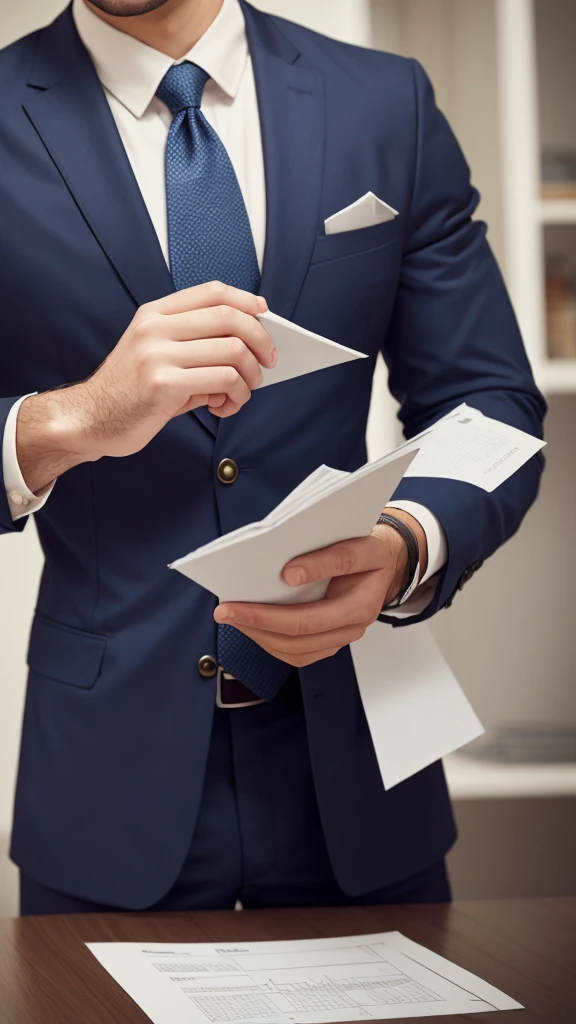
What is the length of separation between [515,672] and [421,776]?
5.06 ft

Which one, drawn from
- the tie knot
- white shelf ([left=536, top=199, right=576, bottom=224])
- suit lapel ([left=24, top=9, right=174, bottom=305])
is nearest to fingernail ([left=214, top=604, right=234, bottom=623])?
suit lapel ([left=24, top=9, right=174, bottom=305])

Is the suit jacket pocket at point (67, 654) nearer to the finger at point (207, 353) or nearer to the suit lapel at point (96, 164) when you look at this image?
the suit lapel at point (96, 164)

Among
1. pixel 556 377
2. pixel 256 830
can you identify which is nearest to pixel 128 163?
pixel 256 830

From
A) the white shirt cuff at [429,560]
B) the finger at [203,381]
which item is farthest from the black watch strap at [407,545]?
the finger at [203,381]

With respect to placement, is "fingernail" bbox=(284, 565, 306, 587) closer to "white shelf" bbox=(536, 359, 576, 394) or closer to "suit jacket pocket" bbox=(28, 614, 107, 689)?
"suit jacket pocket" bbox=(28, 614, 107, 689)

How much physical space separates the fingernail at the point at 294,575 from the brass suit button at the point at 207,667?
0.27 m

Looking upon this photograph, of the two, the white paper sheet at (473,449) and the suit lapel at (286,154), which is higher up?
the suit lapel at (286,154)

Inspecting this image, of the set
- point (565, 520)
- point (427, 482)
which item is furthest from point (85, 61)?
point (565, 520)

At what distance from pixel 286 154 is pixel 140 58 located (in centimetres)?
19

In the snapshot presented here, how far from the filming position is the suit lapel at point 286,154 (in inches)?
45.6

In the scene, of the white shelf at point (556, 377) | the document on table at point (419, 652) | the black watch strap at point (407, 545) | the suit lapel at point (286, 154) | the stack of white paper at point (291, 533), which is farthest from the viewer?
the white shelf at point (556, 377)

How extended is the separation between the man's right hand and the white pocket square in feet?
1.05

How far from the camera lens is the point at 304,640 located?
3.03ft

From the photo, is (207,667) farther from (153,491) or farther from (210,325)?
(210,325)
